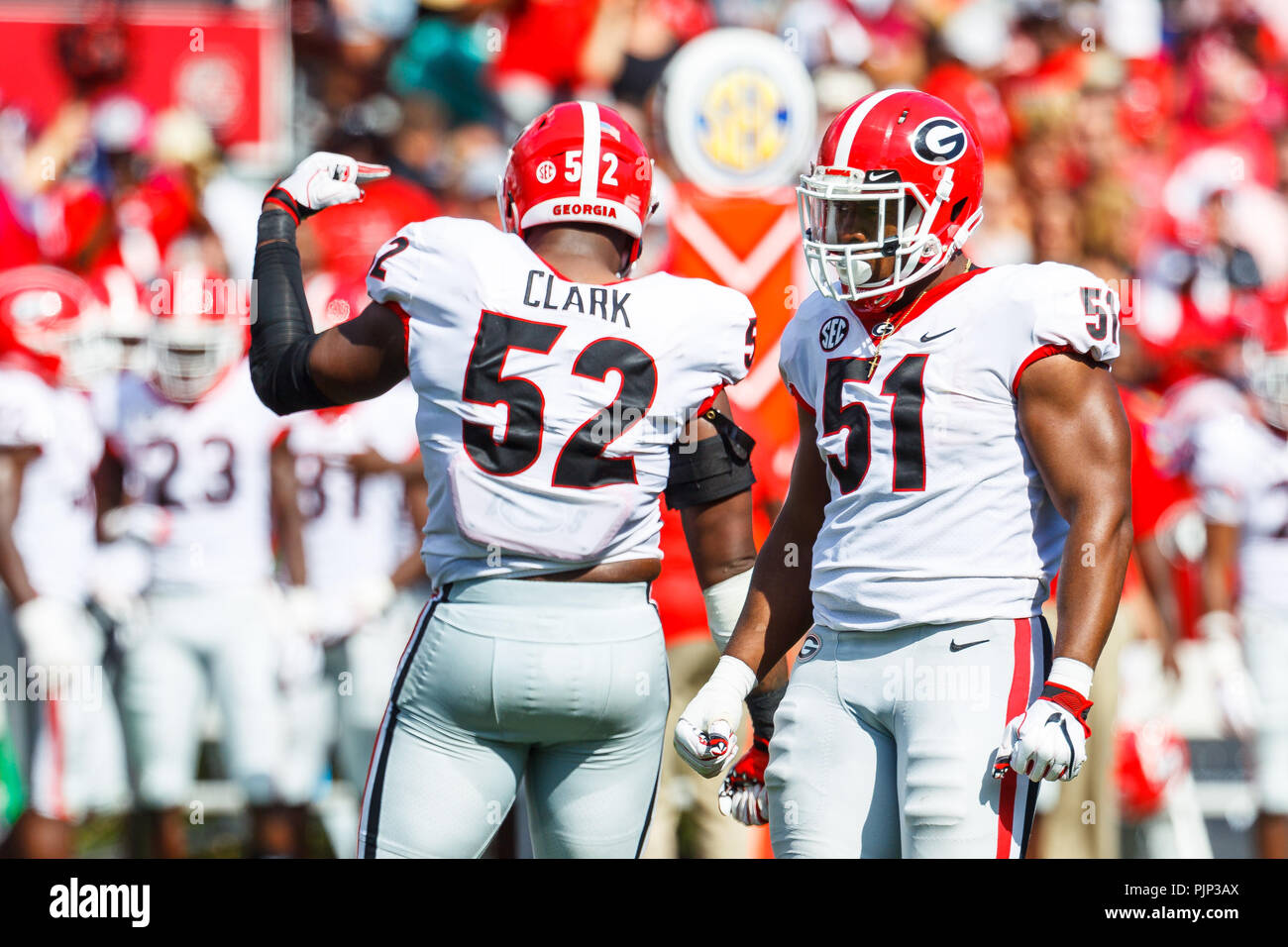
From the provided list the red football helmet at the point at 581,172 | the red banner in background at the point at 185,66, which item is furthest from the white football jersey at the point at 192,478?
the red football helmet at the point at 581,172

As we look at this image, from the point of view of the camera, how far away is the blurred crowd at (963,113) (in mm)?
5527

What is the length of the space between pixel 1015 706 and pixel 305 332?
4.94 feet

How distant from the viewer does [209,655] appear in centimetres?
532

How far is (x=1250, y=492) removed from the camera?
552cm

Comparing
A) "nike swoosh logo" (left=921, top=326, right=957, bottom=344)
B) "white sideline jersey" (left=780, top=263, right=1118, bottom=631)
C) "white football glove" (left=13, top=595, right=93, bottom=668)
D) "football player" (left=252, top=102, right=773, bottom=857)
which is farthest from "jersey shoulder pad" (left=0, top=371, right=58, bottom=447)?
"nike swoosh logo" (left=921, top=326, right=957, bottom=344)

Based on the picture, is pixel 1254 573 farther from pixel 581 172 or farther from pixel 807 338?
pixel 581 172

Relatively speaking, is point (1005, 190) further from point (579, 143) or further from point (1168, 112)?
point (579, 143)

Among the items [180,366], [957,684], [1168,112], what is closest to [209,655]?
[180,366]

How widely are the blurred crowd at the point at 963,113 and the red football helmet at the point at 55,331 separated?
0.04 feet

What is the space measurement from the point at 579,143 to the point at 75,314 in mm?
3110

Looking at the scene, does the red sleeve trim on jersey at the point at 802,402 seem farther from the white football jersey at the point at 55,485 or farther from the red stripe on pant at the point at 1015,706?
the white football jersey at the point at 55,485

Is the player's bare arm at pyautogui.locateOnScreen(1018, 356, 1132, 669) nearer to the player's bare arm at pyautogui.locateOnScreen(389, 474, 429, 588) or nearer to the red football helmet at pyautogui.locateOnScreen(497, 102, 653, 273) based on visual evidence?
the red football helmet at pyautogui.locateOnScreen(497, 102, 653, 273)

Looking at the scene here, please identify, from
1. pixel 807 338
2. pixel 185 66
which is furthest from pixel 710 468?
pixel 185 66

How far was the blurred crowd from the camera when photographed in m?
5.53
